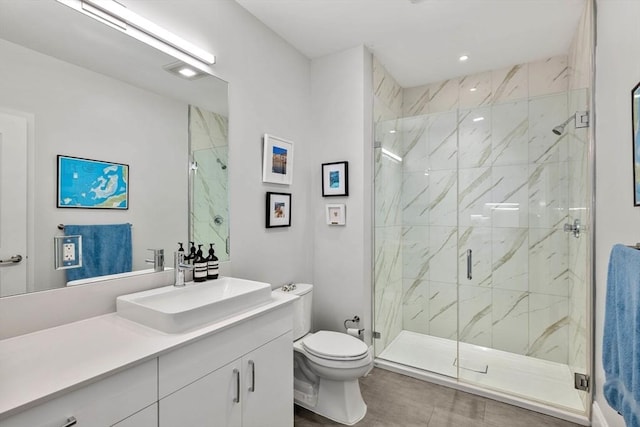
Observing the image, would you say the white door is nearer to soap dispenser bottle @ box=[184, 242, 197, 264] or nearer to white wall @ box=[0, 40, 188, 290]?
white wall @ box=[0, 40, 188, 290]

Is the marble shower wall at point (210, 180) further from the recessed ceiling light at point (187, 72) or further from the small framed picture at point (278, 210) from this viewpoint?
the small framed picture at point (278, 210)

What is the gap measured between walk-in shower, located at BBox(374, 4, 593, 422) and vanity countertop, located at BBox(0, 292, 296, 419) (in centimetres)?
196

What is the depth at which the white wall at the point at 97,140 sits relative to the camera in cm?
122

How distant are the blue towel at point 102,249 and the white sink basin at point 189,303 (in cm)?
15

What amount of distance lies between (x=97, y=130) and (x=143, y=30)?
1.90 feet

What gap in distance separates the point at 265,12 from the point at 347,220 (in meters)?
1.68

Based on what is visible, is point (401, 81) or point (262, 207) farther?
point (401, 81)

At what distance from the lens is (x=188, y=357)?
3.85 ft

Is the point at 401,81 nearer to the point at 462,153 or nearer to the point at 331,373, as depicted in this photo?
the point at 462,153

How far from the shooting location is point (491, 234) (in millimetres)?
2785

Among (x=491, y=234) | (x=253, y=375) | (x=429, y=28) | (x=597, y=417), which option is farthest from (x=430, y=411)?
(x=429, y=28)

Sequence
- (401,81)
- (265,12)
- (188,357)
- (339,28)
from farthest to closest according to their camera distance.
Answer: (401,81), (339,28), (265,12), (188,357)

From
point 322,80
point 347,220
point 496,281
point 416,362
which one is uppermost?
point 322,80

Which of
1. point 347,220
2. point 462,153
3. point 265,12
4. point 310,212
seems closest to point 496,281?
point 462,153
